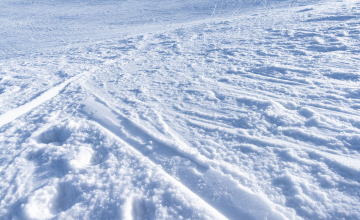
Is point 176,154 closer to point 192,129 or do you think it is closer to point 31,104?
point 192,129

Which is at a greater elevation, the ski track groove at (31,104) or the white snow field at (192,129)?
the white snow field at (192,129)

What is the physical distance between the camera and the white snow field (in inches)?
66.7

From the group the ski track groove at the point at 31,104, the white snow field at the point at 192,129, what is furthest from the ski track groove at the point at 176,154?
the ski track groove at the point at 31,104

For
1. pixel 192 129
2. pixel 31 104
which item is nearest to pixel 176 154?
pixel 192 129

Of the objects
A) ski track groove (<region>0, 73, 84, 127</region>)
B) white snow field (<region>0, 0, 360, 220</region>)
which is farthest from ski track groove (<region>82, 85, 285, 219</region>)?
ski track groove (<region>0, 73, 84, 127</region>)

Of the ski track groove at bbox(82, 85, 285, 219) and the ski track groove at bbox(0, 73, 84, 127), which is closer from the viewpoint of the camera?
the ski track groove at bbox(82, 85, 285, 219)

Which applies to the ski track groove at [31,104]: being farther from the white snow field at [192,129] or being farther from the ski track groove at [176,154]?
the ski track groove at [176,154]

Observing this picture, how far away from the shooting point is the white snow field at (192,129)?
5.56ft

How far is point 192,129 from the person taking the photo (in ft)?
7.96

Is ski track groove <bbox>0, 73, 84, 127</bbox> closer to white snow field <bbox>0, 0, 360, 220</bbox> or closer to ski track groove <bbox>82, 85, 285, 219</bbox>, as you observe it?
white snow field <bbox>0, 0, 360, 220</bbox>

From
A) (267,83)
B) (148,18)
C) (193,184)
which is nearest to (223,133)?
(193,184)

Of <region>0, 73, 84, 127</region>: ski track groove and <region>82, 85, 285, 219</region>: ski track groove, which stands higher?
<region>82, 85, 285, 219</region>: ski track groove

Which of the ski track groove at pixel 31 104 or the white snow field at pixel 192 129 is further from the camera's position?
the ski track groove at pixel 31 104

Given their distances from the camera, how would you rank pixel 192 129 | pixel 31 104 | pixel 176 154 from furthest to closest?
pixel 31 104, pixel 192 129, pixel 176 154
